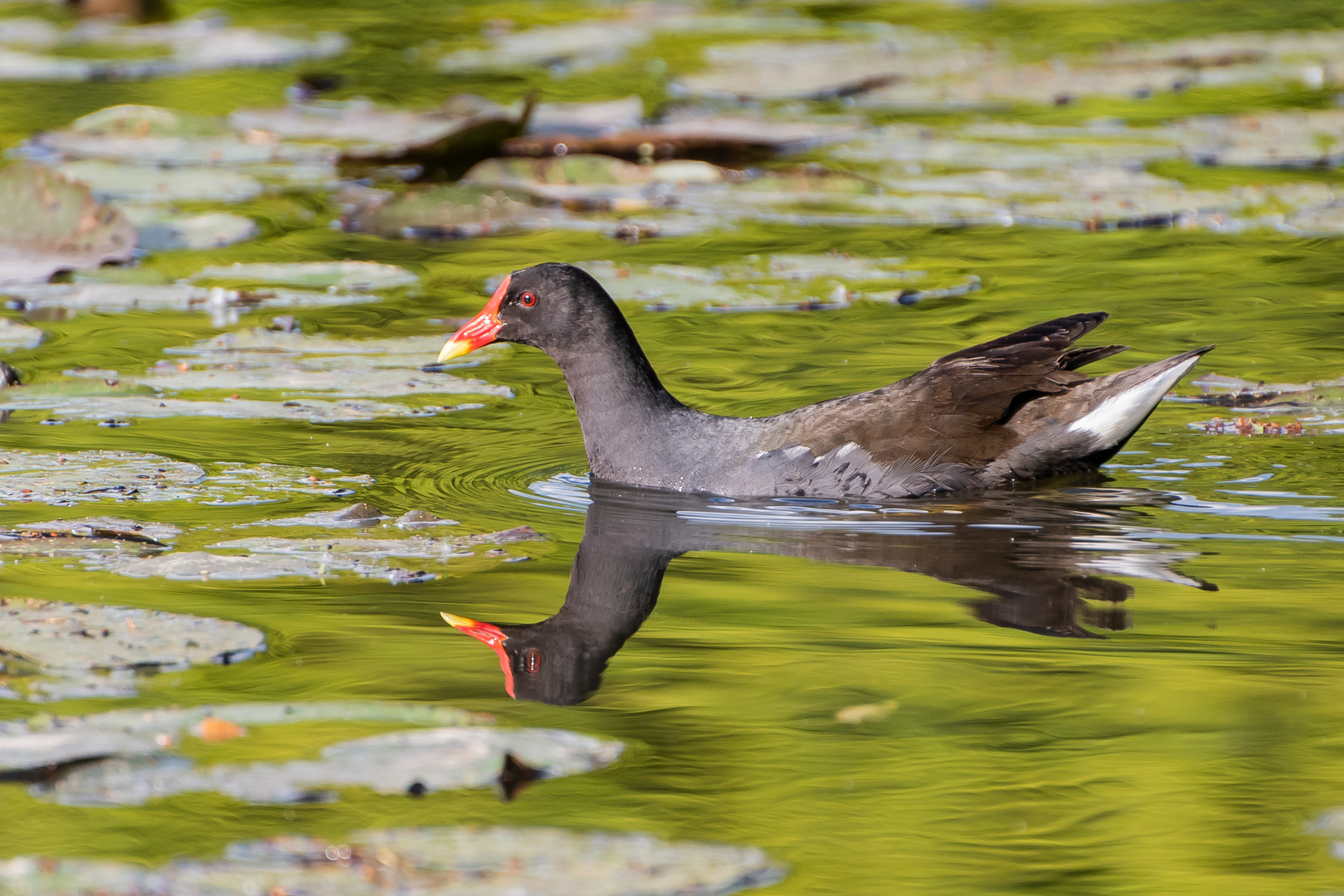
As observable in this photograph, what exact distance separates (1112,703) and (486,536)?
1725 mm

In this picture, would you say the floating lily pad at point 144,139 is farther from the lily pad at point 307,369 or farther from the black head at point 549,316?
the black head at point 549,316

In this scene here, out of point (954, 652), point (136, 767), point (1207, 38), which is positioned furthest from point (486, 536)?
point (1207, 38)

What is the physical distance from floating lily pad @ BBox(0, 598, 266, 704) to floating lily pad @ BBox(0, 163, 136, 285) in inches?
159

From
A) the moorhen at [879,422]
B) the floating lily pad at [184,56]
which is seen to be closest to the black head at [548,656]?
the moorhen at [879,422]

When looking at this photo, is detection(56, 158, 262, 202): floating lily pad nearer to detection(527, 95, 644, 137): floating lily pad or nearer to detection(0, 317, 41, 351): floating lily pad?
detection(527, 95, 644, 137): floating lily pad

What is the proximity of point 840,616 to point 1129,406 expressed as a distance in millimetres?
1654

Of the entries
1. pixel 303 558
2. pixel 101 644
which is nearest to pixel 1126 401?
pixel 303 558

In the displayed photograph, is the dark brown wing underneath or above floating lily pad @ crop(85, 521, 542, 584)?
above

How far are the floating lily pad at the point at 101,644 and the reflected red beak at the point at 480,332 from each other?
6.67 ft

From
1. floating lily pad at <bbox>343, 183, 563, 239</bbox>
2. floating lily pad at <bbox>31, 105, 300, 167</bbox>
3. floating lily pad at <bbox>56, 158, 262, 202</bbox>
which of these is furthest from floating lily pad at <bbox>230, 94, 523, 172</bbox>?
floating lily pad at <bbox>56, 158, 262, 202</bbox>

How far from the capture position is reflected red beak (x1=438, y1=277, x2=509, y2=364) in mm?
5465

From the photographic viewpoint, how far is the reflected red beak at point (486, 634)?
339 cm

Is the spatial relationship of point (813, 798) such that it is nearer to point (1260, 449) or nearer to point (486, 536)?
point (486, 536)

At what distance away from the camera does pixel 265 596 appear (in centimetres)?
383
